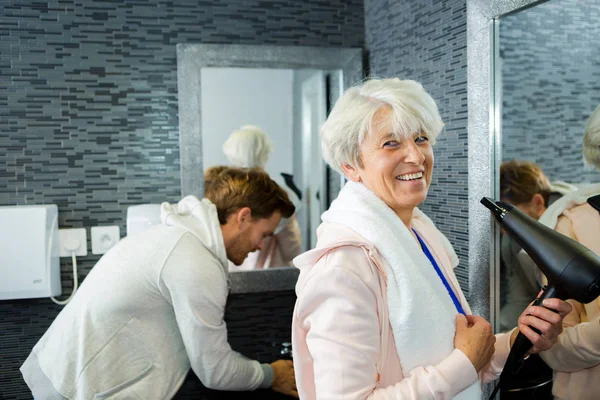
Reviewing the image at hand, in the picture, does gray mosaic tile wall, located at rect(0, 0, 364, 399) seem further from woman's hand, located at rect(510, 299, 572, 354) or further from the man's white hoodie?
woman's hand, located at rect(510, 299, 572, 354)

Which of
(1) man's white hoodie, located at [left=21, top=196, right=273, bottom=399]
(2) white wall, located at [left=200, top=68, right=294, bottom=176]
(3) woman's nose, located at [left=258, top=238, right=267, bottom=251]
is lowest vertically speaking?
(1) man's white hoodie, located at [left=21, top=196, right=273, bottom=399]

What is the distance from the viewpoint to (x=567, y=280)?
99 cm

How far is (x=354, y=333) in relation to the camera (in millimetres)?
1011

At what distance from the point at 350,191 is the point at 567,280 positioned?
0.43m

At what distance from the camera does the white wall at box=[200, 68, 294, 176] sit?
2.10 m

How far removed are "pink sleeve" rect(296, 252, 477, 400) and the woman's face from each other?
0.64 feet

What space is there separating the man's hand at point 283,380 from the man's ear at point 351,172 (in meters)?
0.97

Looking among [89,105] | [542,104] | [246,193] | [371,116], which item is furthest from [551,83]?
[89,105]

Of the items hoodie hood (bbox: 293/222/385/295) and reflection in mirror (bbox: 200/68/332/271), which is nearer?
hoodie hood (bbox: 293/222/385/295)

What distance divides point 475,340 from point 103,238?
145 cm

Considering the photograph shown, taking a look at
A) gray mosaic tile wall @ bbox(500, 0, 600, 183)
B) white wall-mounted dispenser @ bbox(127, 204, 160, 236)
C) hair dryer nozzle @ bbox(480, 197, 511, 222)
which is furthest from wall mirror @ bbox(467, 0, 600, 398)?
white wall-mounted dispenser @ bbox(127, 204, 160, 236)

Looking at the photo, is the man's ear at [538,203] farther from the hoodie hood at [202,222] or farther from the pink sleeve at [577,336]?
the hoodie hood at [202,222]

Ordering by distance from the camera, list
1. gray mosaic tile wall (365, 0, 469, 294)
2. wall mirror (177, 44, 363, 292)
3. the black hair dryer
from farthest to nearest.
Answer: wall mirror (177, 44, 363, 292) → gray mosaic tile wall (365, 0, 469, 294) → the black hair dryer

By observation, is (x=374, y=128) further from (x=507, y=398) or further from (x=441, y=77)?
(x=507, y=398)
